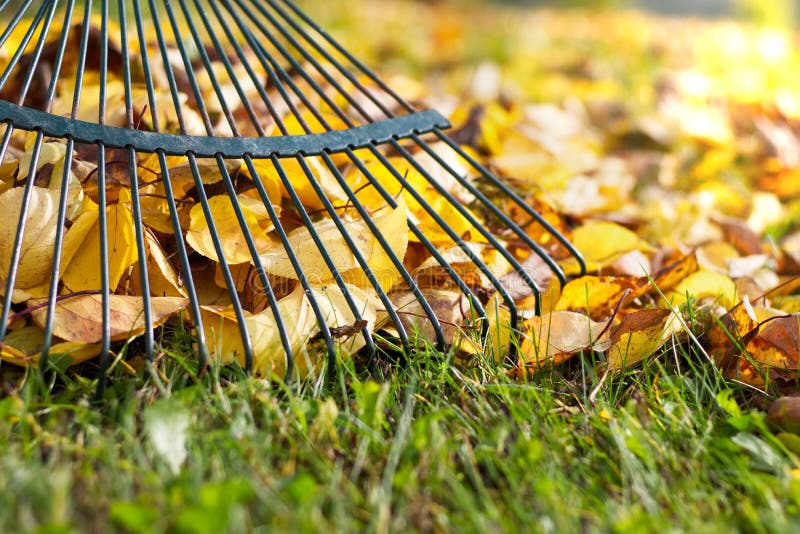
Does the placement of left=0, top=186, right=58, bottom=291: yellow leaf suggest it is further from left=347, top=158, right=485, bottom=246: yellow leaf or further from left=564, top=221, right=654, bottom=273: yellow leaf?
left=564, top=221, right=654, bottom=273: yellow leaf

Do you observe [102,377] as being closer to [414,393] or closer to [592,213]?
[414,393]

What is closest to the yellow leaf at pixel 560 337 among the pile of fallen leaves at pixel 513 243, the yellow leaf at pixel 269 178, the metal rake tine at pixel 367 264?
the pile of fallen leaves at pixel 513 243

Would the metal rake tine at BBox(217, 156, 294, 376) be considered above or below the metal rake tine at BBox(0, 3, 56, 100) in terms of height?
below

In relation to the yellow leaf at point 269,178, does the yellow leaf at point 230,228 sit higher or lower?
lower

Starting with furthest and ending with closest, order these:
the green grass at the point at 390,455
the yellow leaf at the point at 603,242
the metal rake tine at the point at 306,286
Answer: the yellow leaf at the point at 603,242
the metal rake tine at the point at 306,286
the green grass at the point at 390,455

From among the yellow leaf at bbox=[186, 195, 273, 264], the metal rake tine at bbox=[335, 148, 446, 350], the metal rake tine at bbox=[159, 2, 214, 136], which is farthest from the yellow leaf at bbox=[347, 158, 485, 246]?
the metal rake tine at bbox=[159, 2, 214, 136]

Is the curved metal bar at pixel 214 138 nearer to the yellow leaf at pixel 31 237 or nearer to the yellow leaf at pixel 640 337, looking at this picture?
the yellow leaf at pixel 31 237

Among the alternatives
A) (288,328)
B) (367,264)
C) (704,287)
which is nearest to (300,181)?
(367,264)
